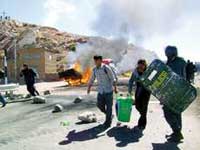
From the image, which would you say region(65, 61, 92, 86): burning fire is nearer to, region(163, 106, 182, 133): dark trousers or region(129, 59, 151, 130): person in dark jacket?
region(129, 59, 151, 130): person in dark jacket

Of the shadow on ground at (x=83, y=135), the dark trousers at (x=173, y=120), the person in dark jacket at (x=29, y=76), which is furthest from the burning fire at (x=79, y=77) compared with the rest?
the dark trousers at (x=173, y=120)

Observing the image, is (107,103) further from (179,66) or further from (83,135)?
(179,66)

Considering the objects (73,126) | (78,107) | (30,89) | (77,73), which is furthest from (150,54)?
(73,126)

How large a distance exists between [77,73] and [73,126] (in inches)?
941

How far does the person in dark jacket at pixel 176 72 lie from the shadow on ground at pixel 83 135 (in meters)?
1.71

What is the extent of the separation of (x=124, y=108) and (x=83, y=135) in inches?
63.9

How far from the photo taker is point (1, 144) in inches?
401

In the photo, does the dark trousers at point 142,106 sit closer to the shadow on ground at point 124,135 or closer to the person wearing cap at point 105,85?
the shadow on ground at point 124,135

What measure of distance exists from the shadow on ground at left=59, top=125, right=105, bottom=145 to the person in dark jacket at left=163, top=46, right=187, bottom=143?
5.62 feet

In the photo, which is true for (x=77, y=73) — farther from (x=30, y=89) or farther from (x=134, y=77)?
(x=134, y=77)

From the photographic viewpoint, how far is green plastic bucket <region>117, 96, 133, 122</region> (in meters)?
12.1

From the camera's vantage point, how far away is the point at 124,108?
40.1 feet

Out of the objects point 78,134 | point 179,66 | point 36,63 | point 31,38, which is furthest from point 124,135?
point 31,38

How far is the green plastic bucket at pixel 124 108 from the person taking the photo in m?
12.1
